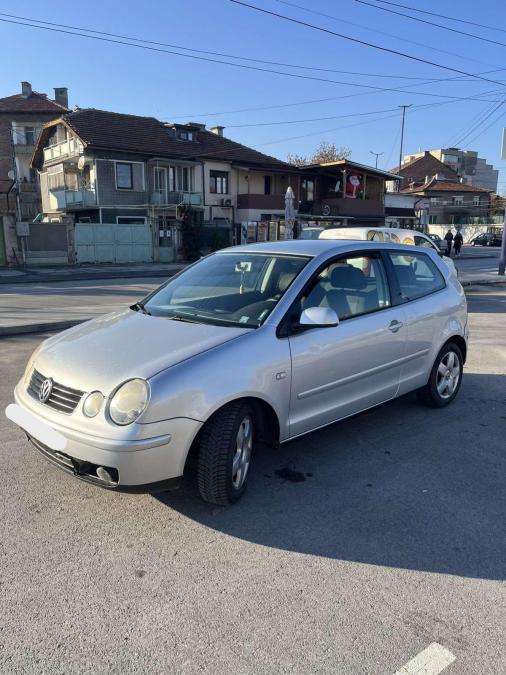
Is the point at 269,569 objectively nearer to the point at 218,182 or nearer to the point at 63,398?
the point at 63,398

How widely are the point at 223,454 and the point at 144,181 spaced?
3350 centimetres

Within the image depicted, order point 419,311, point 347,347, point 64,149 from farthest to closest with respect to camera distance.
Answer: point 64,149 → point 419,311 → point 347,347

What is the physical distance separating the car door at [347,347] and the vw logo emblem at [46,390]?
1481 millimetres

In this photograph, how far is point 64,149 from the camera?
35.0 m

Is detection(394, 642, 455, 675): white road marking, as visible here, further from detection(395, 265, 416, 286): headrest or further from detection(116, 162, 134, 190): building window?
detection(116, 162, 134, 190): building window

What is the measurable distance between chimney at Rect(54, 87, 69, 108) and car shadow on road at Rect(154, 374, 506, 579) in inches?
2117

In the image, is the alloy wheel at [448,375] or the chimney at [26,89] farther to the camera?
the chimney at [26,89]

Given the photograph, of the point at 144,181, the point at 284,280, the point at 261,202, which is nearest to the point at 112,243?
the point at 144,181

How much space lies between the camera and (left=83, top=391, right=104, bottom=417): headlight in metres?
2.80

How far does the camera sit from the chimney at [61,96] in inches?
1941

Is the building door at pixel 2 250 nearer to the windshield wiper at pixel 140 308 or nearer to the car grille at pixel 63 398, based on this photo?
the windshield wiper at pixel 140 308

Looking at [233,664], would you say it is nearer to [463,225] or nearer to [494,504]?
[494,504]

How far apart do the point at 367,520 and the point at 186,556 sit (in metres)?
1.09

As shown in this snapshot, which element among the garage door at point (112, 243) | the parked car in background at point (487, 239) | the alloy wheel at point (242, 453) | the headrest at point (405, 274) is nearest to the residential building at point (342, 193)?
the garage door at point (112, 243)
